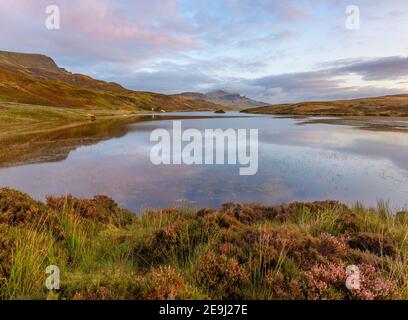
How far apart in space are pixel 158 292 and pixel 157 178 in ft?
40.6

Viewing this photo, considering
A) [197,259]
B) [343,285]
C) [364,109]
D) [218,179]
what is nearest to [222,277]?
[197,259]

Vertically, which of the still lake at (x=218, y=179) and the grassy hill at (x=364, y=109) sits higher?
the grassy hill at (x=364, y=109)

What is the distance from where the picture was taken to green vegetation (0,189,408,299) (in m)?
3.88

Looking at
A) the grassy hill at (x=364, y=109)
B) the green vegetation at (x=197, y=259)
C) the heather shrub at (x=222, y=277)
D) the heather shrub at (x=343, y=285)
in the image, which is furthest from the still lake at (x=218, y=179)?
the grassy hill at (x=364, y=109)

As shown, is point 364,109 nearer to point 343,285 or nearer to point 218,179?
point 218,179

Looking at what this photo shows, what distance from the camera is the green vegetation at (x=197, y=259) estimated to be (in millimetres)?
3877

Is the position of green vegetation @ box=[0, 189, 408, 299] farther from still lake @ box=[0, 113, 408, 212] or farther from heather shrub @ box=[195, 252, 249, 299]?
still lake @ box=[0, 113, 408, 212]

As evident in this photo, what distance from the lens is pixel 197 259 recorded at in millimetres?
4918

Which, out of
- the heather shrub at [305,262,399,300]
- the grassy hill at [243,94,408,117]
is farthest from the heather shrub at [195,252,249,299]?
the grassy hill at [243,94,408,117]

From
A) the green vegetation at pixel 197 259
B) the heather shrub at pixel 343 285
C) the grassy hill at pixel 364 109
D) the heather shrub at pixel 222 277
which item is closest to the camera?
the heather shrub at pixel 343 285

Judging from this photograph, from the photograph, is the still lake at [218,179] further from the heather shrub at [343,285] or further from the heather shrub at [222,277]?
the heather shrub at [343,285]

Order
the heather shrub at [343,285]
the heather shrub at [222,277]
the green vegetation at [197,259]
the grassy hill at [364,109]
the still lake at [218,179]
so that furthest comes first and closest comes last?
the grassy hill at [364,109] → the still lake at [218,179] → the heather shrub at [222,277] → the green vegetation at [197,259] → the heather shrub at [343,285]

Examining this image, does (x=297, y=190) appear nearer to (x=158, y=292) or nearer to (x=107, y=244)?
(x=107, y=244)

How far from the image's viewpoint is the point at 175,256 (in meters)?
5.43
